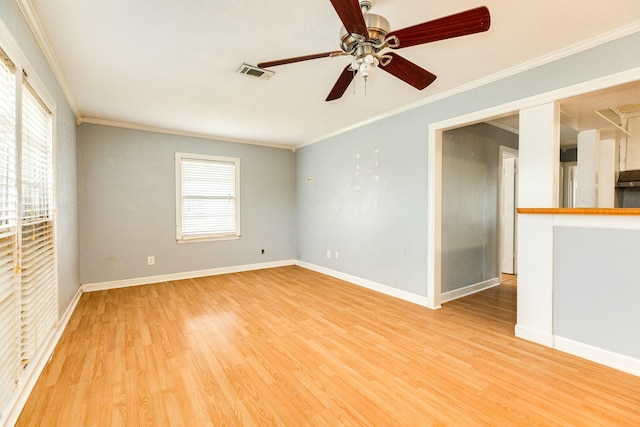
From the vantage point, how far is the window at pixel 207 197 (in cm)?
473

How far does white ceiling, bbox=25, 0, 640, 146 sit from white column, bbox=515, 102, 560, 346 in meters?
0.55

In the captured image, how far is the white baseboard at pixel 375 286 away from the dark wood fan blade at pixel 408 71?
2377 millimetres

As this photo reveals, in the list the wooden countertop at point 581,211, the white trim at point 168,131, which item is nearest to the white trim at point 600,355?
the wooden countertop at point 581,211

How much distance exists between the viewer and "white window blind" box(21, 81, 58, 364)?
1.86 metres

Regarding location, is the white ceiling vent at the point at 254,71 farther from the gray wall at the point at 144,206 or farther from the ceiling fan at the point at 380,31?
the gray wall at the point at 144,206

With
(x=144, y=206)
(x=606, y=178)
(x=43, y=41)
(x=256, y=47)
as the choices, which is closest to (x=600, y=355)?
(x=606, y=178)

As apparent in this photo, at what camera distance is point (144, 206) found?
14.5ft

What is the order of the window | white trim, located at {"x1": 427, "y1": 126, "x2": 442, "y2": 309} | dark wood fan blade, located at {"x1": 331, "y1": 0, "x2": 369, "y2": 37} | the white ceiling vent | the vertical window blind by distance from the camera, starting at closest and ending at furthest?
dark wood fan blade, located at {"x1": 331, "y1": 0, "x2": 369, "y2": 37} < the vertical window blind < the white ceiling vent < white trim, located at {"x1": 427, "y1": 126, "x2": 442, "y2": 309} < the window

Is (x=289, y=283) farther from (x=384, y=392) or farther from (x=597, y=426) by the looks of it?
(x=597, y=426)

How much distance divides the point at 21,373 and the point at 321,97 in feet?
10.7

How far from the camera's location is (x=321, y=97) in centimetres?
323

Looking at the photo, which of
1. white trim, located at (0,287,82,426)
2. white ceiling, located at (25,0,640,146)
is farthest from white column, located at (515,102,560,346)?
white trim, located at (0,287,82,426)

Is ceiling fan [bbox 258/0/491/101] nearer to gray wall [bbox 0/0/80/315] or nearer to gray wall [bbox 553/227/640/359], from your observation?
gray wall [bbox 0/0/80/315]

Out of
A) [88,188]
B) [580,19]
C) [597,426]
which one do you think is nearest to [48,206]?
[88,188]
